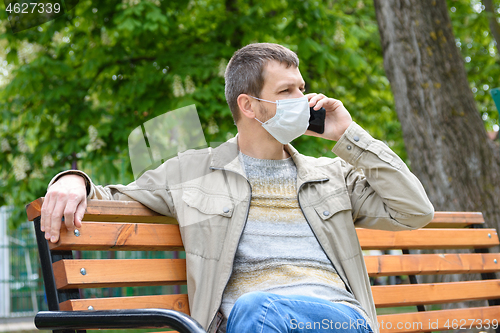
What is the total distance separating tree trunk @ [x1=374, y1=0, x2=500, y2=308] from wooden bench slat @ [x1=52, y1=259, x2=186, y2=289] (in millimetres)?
2963

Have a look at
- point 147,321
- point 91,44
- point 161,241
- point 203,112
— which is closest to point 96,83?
point 91,44

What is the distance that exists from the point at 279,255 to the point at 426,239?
3.90ft

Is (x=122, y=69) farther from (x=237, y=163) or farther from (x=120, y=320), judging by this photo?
(x=120, y=320)

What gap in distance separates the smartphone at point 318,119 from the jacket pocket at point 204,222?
0.58 m

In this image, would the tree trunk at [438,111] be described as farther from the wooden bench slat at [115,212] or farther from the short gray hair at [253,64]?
the wooden bench slat at [115,212]

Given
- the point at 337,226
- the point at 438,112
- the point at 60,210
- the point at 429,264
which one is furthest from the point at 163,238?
the point at 438,112

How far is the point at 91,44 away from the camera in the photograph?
7.15 meters

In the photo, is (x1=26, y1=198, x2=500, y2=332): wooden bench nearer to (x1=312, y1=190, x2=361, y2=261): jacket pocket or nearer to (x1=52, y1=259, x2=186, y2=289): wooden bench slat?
(x1=52, y1=259, x2=186, y2=289): wooden bench slat

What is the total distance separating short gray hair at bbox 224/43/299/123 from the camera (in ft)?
8.85

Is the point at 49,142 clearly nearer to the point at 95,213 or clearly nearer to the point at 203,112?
the point at 203,112

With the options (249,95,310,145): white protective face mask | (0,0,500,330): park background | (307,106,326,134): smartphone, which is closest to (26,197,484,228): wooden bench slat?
(249,95,310,145): white protective face mask

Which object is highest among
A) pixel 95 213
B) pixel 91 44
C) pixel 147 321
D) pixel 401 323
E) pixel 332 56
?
pixel 91 44

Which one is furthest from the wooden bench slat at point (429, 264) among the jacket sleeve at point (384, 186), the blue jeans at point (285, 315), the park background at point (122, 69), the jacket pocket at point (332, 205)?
the park background at point (122, 69)

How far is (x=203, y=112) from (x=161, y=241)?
3.52 metres
